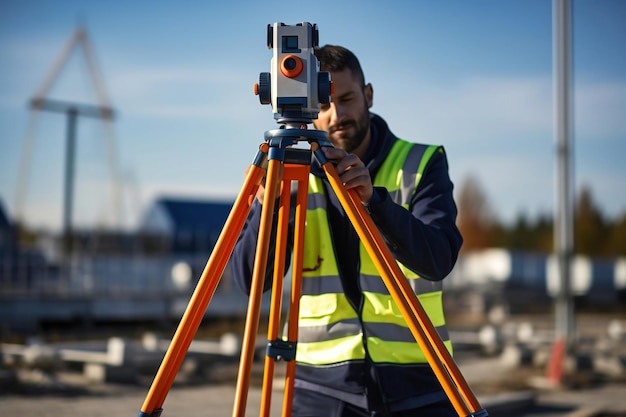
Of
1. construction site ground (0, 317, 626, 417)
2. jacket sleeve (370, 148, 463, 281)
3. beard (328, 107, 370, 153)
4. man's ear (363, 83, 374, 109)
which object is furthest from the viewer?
construction site ground (0, 317, 626, 417)

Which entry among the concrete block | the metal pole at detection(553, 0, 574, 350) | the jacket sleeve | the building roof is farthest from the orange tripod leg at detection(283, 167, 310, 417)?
the building roof

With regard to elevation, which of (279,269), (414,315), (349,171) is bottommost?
(414,315)

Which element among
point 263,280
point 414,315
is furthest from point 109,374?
point 414,315

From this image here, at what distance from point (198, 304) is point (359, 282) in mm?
648

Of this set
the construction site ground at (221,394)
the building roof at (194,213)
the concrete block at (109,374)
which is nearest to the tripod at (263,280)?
the construction site ground at (221,394)

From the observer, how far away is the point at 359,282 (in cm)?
248

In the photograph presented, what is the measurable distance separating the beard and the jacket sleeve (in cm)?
24

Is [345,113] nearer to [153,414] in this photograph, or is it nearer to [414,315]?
[414,315]

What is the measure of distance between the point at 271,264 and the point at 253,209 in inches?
10.0

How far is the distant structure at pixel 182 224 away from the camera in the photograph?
3634cm

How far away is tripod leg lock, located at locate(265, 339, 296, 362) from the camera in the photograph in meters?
2.16

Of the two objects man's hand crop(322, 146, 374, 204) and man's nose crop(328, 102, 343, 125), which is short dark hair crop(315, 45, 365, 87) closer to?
man's nose crop(328, 102, 343, 125)

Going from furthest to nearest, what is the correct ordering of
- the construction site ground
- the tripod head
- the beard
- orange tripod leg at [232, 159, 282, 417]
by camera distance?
the construction site ground → the beard → the tripod head → orange tripod leg at [232, 159, 282, 417]

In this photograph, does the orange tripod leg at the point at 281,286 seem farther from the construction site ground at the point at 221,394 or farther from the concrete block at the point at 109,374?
the concrete block at the point at 109,374
